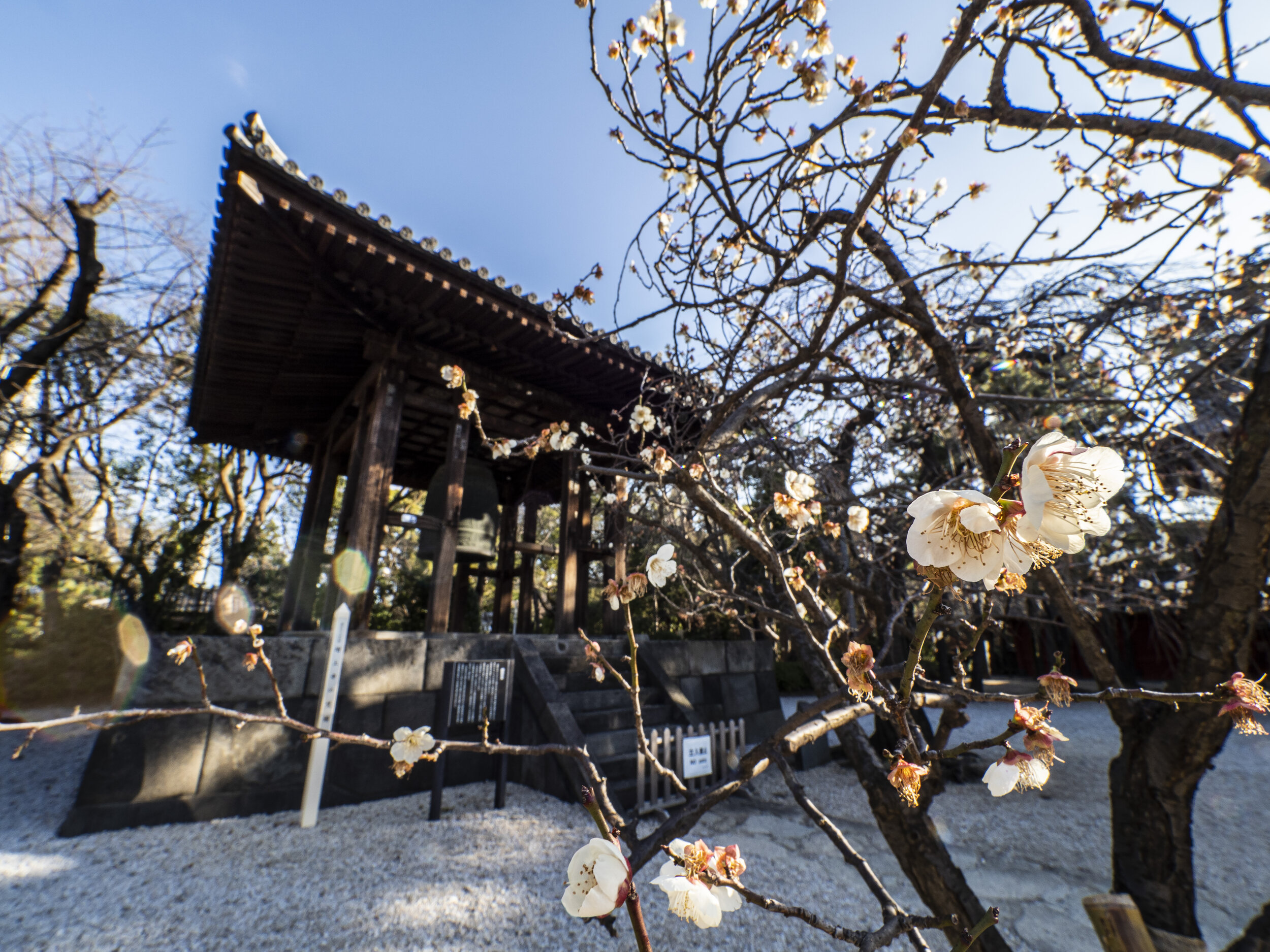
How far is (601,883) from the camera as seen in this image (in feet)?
2.46

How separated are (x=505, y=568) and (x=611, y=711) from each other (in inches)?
160

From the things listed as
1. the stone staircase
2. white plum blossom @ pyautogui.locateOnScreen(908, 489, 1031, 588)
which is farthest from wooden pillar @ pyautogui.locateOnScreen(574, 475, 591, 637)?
white plum blossom @ pyautogui.locateOnScreen(908, 489, 1031, 588)

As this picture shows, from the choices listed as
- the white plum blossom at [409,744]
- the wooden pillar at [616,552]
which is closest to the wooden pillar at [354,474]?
the wooden pillar at [616,552]

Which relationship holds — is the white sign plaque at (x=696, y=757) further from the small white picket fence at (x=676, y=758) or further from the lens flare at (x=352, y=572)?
the lens flare at (x=352, y=572)

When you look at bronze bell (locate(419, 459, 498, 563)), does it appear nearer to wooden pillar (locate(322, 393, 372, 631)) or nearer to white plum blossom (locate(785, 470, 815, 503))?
wooden pillar (locate(322, 393, 372, 631))

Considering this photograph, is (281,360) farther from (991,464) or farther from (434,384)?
(991,464)

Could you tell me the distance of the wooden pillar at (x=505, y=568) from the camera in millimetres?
8062

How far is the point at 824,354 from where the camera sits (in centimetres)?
232

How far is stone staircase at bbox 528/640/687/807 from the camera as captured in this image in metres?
4.09

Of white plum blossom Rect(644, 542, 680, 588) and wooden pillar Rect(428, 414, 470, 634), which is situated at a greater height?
wooden pillar Rect(428, 414, 470, 634)

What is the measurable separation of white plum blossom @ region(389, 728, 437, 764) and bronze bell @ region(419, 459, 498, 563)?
3.78m

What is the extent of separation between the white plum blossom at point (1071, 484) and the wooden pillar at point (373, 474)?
15.6 ft

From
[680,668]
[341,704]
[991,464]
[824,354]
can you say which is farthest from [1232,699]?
[680,668]

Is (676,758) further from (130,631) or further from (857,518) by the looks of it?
(130,631)
